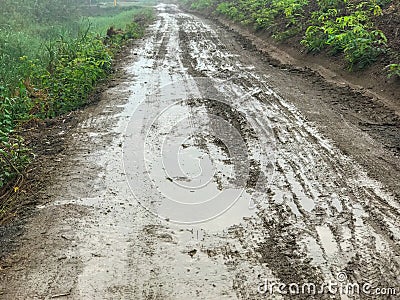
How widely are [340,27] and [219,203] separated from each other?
7.68m

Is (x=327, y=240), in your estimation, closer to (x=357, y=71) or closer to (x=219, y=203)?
(x=219, y=203)

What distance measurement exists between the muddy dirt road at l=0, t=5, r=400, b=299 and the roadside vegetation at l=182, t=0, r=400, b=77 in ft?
5.53

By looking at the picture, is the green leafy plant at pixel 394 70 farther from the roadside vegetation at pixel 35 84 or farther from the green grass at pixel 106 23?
the green grass at pixel 106 23

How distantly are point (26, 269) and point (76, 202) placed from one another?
110 centimetres

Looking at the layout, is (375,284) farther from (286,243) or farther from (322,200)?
(322,200)

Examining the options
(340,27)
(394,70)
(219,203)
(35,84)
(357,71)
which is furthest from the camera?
(340,27)

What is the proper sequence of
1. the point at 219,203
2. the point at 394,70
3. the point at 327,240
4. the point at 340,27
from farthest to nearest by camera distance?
the point at 340,27 < the point at 394,70 < the point at 219,203 < the point at 327,240

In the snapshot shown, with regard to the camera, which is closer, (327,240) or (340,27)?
(327,240)

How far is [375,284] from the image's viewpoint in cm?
302

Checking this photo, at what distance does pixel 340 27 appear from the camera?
10016 mm

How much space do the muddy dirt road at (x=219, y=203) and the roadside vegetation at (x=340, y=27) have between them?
1686mm

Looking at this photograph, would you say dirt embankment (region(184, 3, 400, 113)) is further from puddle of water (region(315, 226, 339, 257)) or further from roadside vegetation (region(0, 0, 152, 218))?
roadside vegetation (region(0, 0, 152, 218))

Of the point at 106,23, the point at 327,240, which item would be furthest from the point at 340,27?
the point at 106,23

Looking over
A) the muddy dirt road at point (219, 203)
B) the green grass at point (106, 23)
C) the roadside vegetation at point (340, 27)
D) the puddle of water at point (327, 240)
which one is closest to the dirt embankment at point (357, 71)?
the roadside vegetation at point (340, 27)
